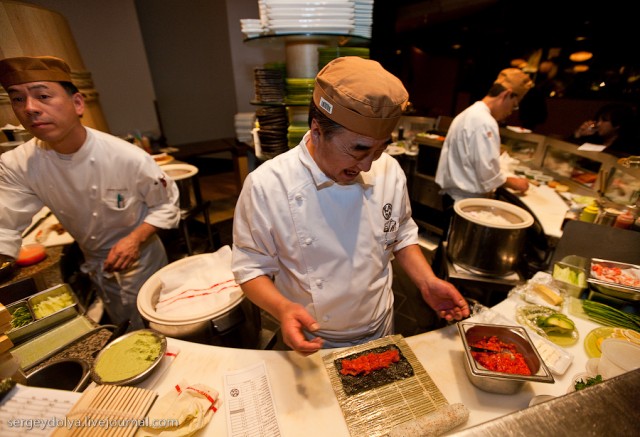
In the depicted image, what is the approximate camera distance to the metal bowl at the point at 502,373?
1.14 metres

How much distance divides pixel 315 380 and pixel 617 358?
50.5 inches

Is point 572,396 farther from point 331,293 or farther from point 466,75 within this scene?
point 466,75

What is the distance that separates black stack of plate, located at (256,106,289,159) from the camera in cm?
292

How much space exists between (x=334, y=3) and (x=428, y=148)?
13.1 feet

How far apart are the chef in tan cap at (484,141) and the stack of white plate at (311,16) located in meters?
1.98

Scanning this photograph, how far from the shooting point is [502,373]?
115cm

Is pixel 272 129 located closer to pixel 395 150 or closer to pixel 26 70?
pixel 26 70

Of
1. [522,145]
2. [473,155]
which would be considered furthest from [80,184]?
[522,145]

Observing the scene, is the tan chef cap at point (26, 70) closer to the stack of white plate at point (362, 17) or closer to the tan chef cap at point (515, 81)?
the stack of white plate at point (362, 17)

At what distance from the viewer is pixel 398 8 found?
8656mm

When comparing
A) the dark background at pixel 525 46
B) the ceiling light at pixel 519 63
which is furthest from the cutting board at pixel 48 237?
the ceiling light at pixel 519 63

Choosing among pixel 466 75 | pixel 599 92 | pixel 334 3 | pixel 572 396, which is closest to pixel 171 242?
pixel 334 3

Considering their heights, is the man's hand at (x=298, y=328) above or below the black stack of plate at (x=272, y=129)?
below

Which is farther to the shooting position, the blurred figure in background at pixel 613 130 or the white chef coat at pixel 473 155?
the blurred figure in background at pixel 613 130
